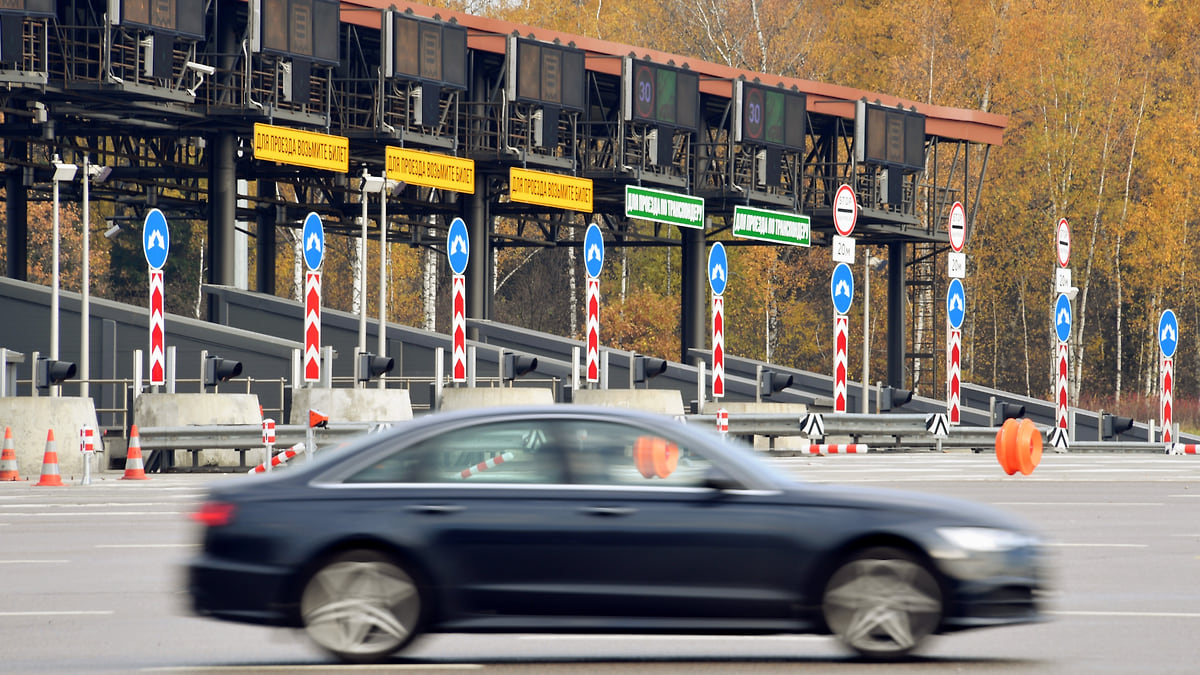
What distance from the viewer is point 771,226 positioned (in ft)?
151

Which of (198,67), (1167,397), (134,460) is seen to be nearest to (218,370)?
(134,460)

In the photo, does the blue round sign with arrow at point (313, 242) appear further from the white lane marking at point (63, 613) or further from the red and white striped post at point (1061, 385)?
the white lane marking at point (63, 613)

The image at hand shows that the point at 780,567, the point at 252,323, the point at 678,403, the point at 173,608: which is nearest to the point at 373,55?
the point at 252,323

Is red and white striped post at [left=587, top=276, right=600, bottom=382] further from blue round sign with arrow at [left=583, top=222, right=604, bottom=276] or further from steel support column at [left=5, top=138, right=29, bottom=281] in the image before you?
steel support column at [left=5, top=138, right=29, bottom=281]

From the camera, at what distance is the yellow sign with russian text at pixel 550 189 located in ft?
143

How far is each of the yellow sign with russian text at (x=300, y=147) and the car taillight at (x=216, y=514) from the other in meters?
28.3

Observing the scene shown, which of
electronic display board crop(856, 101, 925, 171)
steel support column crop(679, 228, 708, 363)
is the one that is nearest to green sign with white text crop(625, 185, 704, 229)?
steel support column crop(679, 228, 708, 363)

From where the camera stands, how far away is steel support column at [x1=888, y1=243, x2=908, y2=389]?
53969 millimetres

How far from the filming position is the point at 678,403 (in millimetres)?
35250

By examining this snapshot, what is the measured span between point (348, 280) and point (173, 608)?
233 ft

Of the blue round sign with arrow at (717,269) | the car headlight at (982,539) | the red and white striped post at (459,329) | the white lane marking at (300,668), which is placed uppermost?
the blue round sign with arrow at (717,269)

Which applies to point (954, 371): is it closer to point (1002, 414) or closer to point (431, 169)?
point (1002, 414)

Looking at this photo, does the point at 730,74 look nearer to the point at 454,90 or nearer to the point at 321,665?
the point at 454,90

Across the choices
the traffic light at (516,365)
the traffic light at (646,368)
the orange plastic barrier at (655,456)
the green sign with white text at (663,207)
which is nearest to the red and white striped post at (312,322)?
the traffic light at (516,365)
